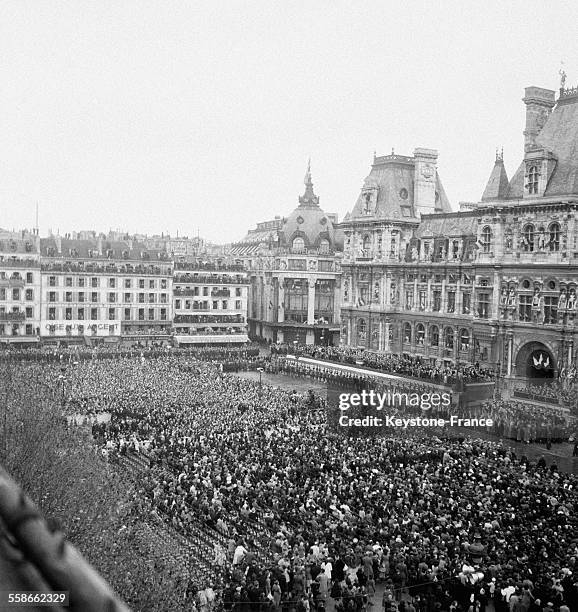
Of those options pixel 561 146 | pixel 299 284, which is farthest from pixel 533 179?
pixel 299 284

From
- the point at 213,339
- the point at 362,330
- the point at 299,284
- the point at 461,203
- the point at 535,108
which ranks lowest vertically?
the point at 213,339

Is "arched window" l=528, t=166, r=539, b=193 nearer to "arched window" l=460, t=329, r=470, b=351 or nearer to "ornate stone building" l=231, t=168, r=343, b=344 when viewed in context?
"arched window" l=460, t=329, r=470, b=351

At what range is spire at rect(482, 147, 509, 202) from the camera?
62.2 meters

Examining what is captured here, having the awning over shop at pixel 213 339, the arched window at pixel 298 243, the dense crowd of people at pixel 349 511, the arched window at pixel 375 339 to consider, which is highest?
the arched window at pixel 298 243

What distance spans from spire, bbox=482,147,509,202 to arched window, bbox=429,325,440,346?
14.7 m

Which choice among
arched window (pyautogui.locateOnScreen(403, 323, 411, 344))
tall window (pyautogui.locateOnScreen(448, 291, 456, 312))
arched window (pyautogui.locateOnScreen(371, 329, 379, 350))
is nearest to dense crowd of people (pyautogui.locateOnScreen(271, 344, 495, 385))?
arched window (pyautogui.locateOnScreen(371, 329, 379, 350))

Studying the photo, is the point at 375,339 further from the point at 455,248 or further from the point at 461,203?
the point at 461,203

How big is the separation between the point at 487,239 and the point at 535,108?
1298 centimetres

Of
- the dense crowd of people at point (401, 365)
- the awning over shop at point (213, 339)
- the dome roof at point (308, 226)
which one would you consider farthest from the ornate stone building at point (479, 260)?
the dome roof at point (308, 226)

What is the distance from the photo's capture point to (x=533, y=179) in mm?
59125

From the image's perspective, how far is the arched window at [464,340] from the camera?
67438mm

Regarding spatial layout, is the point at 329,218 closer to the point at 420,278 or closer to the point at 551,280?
the point at 420,278

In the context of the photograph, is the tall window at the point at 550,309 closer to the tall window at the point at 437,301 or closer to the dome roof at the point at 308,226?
the tall window at the point at 437,301

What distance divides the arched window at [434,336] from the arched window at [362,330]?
9899mm
